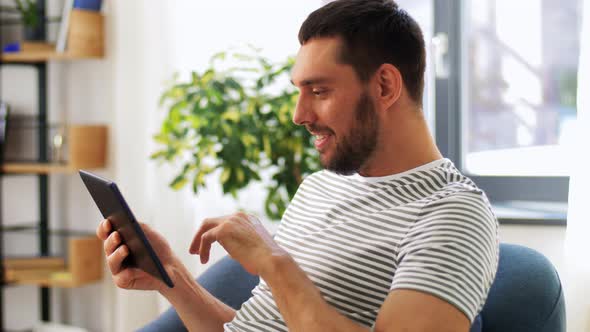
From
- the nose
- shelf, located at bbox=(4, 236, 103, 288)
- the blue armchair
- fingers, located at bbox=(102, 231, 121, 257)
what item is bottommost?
shelf, located at bbox=(4, 236, 103, 288)

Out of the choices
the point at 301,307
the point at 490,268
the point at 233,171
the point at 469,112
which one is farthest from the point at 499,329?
the point at 469,112

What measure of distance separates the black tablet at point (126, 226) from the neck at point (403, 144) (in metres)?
0.42

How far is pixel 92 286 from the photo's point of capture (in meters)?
3.28

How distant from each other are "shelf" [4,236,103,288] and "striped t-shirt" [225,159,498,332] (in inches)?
63.4

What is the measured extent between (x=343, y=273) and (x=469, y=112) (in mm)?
1436

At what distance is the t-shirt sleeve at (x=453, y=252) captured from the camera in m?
1.14

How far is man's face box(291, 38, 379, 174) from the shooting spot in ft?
4.51

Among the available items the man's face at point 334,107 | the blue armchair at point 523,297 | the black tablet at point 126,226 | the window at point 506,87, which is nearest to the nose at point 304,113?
the man's face at point 334,107

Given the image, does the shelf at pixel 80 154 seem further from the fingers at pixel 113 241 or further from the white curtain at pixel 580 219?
the white curtain at pixel 580 219

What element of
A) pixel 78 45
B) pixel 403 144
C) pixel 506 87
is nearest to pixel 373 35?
pixel 403 144

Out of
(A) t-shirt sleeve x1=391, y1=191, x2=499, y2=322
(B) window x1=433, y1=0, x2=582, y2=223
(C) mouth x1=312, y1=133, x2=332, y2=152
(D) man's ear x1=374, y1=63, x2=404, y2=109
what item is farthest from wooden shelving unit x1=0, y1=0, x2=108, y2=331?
(A) t-shirt sleeve x1=391, y1=191, x2=499, y2=322

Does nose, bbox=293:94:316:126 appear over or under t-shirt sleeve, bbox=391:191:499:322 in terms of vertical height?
over

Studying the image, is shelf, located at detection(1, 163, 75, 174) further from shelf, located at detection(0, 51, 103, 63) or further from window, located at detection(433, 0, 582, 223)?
window, located at detection(433, 0, 582, 223)

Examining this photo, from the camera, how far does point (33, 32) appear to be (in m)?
→ 3.09
